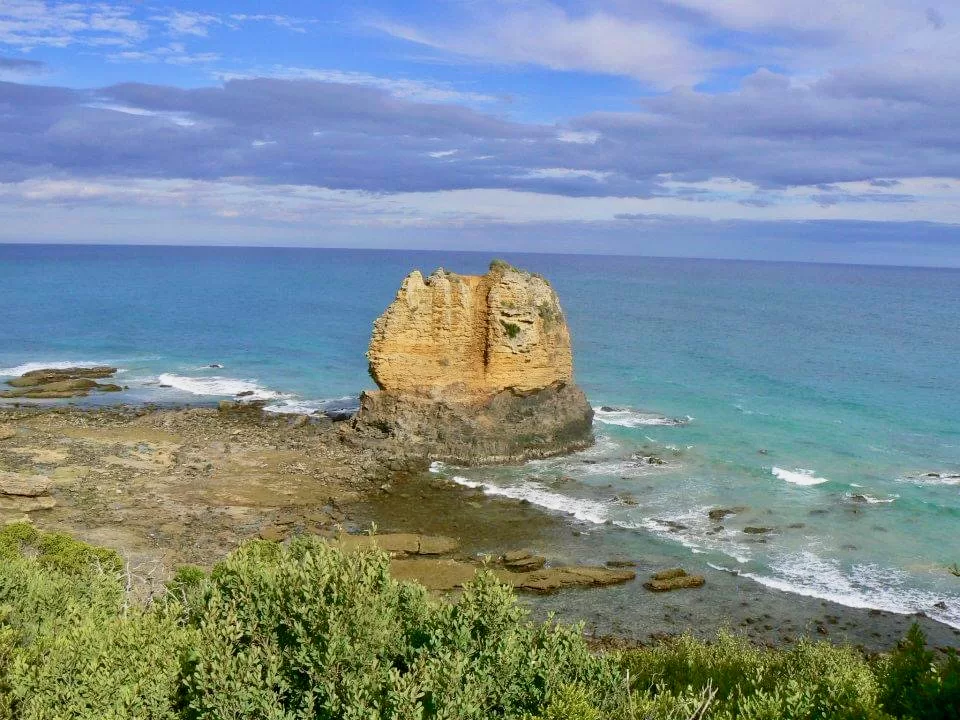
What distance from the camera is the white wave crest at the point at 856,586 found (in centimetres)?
3112

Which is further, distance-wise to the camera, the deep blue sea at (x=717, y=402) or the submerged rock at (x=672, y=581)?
the deep blue sea at (x=717, y=402)

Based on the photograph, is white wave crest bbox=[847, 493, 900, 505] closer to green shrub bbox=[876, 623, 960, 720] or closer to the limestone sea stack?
the limestone sea stack

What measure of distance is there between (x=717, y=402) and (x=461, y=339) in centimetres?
2433

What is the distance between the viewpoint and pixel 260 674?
43.9 feet

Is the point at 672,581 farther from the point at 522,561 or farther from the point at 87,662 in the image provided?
the point at 87,662

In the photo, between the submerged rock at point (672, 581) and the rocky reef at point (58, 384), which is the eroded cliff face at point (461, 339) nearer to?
the submerged rock at point (672, 581)

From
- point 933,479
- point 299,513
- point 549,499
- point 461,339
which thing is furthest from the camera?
point 461,339

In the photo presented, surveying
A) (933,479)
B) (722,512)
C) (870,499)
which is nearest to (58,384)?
(722,512)

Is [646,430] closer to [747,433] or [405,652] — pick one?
[747,433]

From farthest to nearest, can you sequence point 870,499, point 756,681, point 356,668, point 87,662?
point 870,499, point 756,681, point 87,662, point 356,668

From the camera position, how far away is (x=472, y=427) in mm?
48406

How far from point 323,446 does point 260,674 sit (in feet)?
116

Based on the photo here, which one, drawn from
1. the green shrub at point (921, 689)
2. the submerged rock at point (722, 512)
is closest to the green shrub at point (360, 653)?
the green shrub at point (921, 689)

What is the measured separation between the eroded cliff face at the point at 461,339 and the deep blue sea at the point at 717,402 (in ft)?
A: 21.4
